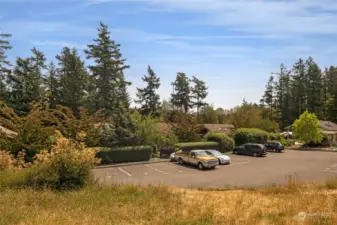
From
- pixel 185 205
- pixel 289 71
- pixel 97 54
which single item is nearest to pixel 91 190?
pixel 185 205

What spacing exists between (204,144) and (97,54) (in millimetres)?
23849

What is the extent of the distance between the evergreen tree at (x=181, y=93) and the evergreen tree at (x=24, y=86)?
114 ft

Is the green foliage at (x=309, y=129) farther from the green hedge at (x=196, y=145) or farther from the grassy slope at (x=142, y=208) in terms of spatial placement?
the grassy slope at (x=142, y=208)

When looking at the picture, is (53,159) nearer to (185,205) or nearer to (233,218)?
(185,205)

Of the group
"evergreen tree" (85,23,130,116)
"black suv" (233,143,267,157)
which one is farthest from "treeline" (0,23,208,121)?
"black suv" (233,143,267,157)

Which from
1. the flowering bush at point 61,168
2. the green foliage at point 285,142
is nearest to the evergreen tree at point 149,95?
the green foliage at point 285,142

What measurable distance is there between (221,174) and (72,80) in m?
37.7

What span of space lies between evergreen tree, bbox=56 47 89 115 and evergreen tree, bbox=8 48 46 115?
17.3ft

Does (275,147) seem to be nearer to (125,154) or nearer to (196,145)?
(196,145)

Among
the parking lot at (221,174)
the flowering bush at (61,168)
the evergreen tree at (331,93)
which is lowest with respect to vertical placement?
the parking lot at (221,174)

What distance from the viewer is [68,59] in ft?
166

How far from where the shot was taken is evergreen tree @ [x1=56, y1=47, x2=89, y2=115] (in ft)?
162

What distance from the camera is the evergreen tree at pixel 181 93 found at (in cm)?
7071

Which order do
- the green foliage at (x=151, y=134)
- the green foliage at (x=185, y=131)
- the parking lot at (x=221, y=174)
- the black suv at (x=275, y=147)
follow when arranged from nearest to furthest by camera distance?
Answer: the parking lot at (x=221, y=174) → the green foliage at (x=151, y=134) → the black suv at (x=275, y=147) → the green foliage at (x=185, y=131)
